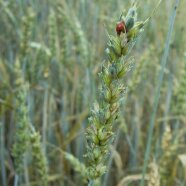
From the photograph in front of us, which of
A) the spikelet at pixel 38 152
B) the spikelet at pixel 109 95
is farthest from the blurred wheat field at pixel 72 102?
the spikelet at pixel 109 95

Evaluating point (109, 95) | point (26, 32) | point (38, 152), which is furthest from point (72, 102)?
point (109, 95)

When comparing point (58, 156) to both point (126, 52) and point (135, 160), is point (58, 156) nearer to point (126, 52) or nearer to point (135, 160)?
point (135, 160)

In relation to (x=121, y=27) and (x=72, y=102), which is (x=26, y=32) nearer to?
(x=72, y=102)

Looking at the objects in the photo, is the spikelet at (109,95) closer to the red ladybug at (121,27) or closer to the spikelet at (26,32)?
the red ladybug at (121,27)

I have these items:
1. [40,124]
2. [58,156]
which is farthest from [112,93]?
[40,124]

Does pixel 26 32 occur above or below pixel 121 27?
above

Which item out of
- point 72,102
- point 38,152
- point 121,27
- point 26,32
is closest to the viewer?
point 121,27

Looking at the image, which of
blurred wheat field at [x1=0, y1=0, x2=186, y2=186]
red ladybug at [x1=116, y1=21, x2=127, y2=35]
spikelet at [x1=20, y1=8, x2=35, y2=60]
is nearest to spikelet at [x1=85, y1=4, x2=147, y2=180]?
red ladybug at [x1=116, y1=21, x2=127, y2=35]

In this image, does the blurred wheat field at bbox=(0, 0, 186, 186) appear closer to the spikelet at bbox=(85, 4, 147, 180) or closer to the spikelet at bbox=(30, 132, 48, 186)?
the spikelet at bbox=(30, 132, 48, 186)
